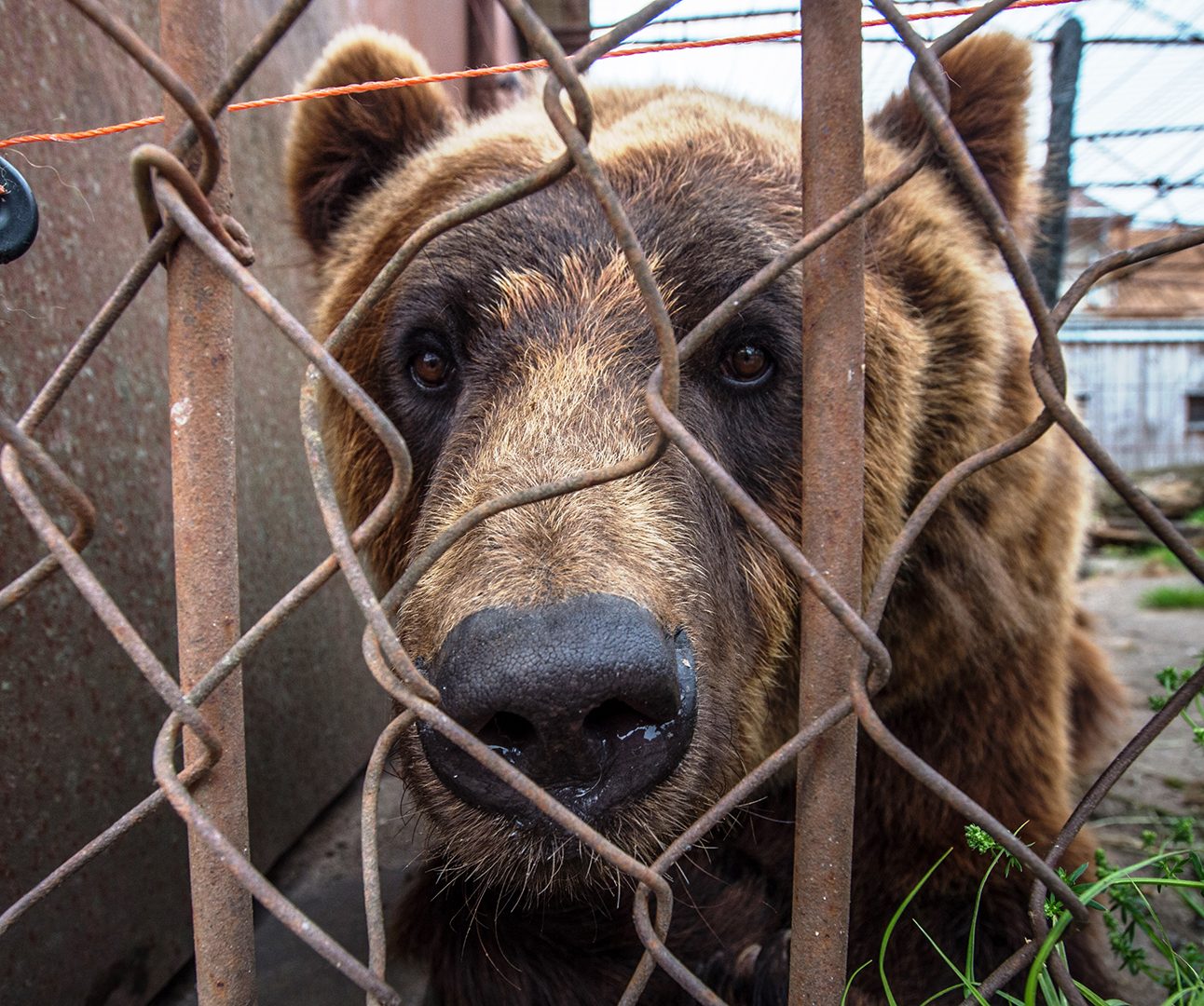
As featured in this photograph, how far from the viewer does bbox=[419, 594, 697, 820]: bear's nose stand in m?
1.27

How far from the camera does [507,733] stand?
4.53 feet

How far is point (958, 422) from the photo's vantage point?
2.34 meters

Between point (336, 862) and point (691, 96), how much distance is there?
269cm

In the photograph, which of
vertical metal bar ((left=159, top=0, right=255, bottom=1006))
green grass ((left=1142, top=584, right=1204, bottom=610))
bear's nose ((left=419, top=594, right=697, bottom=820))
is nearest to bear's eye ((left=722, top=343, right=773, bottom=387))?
bear's nose ((left=419, top=594, right=697, bottom=820))

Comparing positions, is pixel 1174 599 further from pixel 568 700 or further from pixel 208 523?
pixel 208 523

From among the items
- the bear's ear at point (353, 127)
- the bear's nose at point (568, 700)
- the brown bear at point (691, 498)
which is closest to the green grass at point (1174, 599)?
the brown bear at point (691, 498)

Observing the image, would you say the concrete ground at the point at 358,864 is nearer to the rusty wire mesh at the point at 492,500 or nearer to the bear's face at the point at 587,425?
the bear's face at the point at 587,425

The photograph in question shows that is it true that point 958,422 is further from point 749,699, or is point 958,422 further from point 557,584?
point 557,584

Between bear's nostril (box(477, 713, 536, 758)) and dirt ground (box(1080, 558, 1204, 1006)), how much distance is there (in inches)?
70.3

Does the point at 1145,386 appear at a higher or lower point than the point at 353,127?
lower

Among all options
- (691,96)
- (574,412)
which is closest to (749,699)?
(574,412)

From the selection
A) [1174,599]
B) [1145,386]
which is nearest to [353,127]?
[1174,599]

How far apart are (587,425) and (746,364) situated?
504 millimetres

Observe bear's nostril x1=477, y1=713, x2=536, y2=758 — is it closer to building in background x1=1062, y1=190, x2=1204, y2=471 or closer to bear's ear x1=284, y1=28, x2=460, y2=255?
bear's ear x1=284, y1=28, x2=460, y2=255
